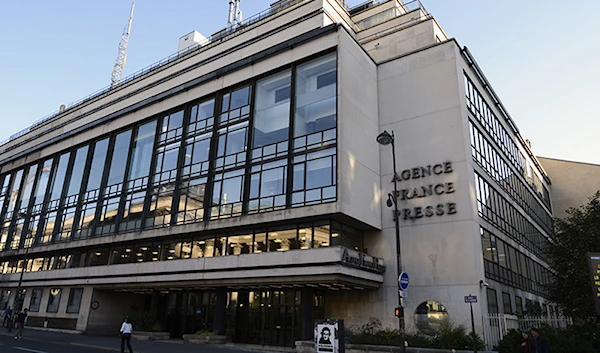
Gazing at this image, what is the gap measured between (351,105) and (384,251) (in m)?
8.82

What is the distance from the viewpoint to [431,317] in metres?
22.6

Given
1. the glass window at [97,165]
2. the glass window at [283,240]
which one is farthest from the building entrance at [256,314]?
the glass window at [97,165]

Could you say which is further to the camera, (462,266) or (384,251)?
(384,251)

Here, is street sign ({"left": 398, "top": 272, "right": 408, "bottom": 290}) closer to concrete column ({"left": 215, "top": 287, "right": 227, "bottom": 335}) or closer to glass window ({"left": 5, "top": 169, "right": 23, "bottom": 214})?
concrete column ({"left": 215, "top": 287, "right": 227, "bottom": 335})

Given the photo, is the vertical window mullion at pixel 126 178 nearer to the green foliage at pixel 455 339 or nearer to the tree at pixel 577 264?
the green foliage at pixel 455 339

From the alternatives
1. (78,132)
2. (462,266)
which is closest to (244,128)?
(462,266)

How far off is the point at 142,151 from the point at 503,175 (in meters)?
27.8

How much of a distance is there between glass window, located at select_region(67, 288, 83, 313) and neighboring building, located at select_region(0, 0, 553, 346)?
0.42 ft

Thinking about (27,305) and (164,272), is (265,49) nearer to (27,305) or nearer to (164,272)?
(164,272)

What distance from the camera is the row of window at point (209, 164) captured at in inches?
989

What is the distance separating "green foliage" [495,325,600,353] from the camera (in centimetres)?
1745

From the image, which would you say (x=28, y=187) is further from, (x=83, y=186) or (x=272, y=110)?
(x=272, y=110)

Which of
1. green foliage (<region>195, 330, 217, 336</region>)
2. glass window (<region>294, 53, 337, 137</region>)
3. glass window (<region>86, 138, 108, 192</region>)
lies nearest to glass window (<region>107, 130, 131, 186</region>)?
glass window (<region>86, 138, 108, 192</region>)

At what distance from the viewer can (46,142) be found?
42.9 meters
